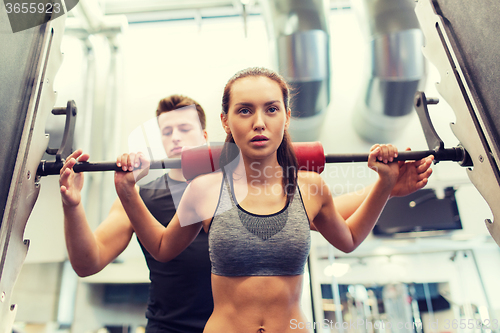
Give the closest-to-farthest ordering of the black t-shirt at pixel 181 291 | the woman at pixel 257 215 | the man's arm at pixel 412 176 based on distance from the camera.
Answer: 1. the woman at pixel 257 215
2. the man's arm at pixel 412 176
3. the black t-shirt at pixel 181 291

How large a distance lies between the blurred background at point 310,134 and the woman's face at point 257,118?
1.05 metres

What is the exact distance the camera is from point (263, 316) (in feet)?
2.35

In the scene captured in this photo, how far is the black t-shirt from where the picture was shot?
1.08 meters

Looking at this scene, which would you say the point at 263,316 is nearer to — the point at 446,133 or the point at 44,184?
the point at 44,184

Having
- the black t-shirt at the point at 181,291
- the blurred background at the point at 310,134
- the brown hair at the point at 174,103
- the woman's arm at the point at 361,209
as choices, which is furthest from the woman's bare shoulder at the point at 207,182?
the blurred background at the point at 310,134

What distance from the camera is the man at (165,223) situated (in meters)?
0.84

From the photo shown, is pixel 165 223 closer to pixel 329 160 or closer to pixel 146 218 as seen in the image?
pixel 146 218

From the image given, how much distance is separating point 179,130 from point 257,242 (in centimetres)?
69

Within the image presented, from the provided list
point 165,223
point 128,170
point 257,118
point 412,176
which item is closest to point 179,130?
point 165,223

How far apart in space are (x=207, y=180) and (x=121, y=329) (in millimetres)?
1755

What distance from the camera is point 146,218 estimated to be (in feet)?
2.77

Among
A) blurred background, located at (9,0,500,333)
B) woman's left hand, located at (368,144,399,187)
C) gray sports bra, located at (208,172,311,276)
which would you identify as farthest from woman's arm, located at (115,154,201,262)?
blurred background, located at (9,0,500,333)

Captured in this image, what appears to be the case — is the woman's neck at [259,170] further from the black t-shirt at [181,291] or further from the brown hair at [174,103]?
the brown hair at [174,103]

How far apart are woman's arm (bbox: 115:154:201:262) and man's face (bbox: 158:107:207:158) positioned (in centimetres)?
41
